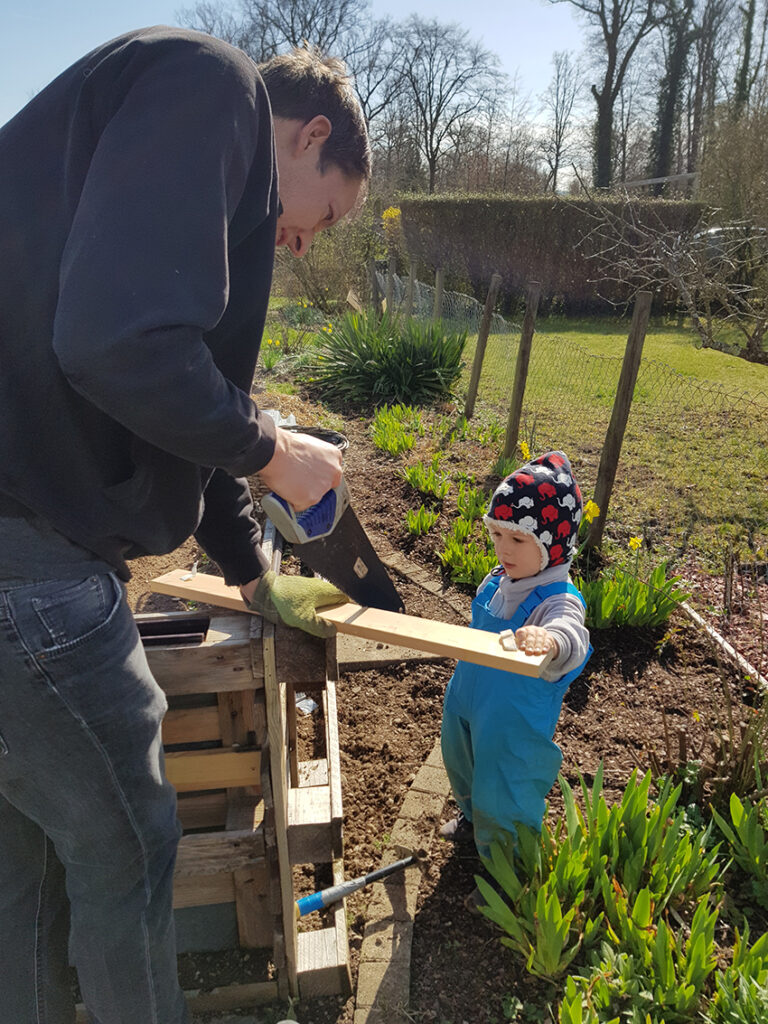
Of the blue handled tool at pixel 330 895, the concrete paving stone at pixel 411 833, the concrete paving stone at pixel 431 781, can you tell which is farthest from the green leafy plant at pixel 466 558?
the blue handled tool at pixel 330 895

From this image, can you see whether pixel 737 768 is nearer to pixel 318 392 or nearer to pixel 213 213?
pixel 213 213

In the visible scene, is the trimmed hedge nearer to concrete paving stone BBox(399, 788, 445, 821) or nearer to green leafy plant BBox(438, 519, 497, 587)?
green leafy plant BBox(438, 519, 497, 587)

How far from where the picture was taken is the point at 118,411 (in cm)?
108

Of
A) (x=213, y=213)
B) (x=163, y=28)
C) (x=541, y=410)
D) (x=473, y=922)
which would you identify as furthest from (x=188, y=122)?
(x=541, y=410)

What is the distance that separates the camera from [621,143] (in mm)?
31562

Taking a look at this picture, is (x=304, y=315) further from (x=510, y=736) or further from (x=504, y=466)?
(x=510, y=736)

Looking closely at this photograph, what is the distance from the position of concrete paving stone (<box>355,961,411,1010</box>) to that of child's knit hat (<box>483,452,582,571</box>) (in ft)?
4.19

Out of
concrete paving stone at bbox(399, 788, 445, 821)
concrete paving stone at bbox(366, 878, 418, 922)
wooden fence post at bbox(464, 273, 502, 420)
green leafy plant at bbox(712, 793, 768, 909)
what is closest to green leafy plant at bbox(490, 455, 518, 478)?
wooden fence post at bbox(464, 273, 502, 420)

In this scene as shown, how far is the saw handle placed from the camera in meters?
1.47

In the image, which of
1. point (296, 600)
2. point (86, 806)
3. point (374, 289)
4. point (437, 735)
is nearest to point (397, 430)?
point (437, 735)

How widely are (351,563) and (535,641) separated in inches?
19.9

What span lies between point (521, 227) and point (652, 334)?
4947mm

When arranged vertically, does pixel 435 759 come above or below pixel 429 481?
below

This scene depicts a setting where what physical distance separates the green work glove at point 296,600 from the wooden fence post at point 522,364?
14.3 feet
